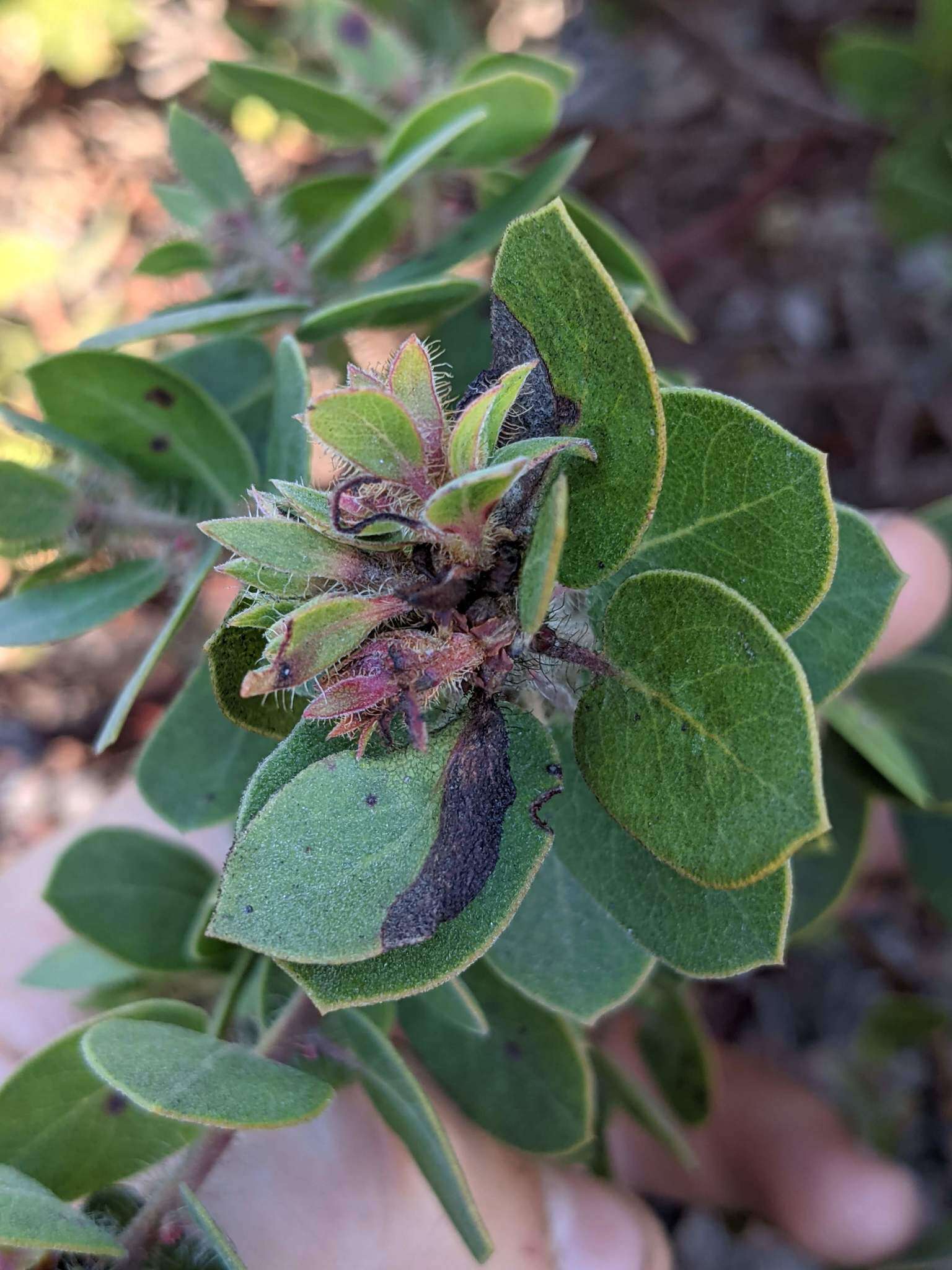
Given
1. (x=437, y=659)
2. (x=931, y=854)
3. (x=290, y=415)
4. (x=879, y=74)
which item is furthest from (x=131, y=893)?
(x=879, y=74)

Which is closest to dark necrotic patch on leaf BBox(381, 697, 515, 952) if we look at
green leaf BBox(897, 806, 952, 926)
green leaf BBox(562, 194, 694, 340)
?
green leaf BBox(562, 194, 694, 340)

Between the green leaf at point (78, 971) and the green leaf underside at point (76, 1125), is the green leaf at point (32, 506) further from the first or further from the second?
the green leaf at point (78, 971)

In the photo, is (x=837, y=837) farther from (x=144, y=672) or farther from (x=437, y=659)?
(x=144, y=672)

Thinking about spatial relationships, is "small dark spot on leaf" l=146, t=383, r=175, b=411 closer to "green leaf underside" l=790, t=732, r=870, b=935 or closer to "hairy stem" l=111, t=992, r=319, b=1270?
"hairy stem" l=111, t=992, r=319, b=1270

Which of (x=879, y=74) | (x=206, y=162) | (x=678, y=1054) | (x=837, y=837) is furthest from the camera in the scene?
(x=879, y=74)

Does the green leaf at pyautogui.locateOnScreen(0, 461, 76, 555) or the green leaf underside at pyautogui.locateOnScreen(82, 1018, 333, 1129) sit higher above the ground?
the green leaf at pyautogui.locateOnScreen(0, 461, 76, 555)

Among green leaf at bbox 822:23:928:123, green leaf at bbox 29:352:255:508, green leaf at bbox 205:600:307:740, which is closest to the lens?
green leaf at bbox 205:600:307:740

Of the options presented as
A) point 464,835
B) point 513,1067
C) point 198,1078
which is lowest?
point 513,1067
